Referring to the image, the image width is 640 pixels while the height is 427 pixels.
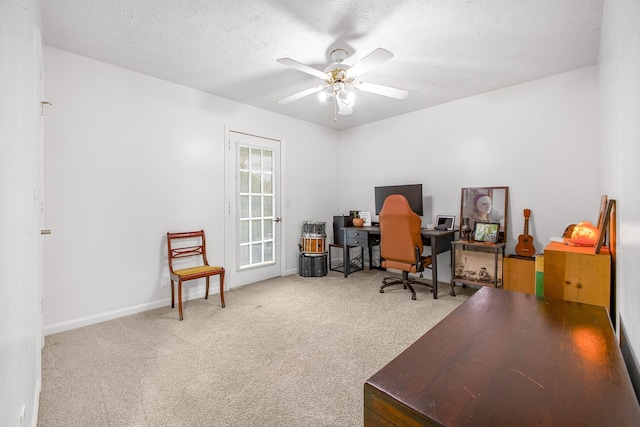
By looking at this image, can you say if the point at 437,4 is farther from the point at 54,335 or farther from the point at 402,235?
the point at 54,335

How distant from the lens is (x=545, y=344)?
0.89 m

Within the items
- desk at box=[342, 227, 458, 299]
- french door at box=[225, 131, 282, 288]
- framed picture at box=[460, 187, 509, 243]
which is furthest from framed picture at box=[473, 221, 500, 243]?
french door at box=[225, 131, 282, 288]

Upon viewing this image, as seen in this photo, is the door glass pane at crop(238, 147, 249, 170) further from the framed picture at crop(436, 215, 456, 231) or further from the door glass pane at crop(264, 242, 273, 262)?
the framed picture at crop(436, 215, 456, 231)

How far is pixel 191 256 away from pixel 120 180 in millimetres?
1092

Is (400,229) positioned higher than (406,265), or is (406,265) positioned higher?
(400,229)

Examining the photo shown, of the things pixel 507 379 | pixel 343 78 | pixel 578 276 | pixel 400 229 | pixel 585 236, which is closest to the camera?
pixel 507 379

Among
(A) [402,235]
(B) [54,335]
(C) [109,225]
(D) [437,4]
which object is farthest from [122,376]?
(D) [437,4]

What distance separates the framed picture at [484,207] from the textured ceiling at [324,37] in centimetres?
127

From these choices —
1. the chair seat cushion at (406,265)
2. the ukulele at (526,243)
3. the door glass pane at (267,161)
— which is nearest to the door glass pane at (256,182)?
the door glass pane at (267,161)

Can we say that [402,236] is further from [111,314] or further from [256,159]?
[111,314]

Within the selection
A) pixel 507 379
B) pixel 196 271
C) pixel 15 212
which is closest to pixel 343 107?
pixel 196 271

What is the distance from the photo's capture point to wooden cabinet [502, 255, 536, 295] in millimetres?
2928

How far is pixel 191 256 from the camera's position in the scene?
334cm

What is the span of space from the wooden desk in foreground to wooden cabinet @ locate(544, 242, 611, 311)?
514 mm
